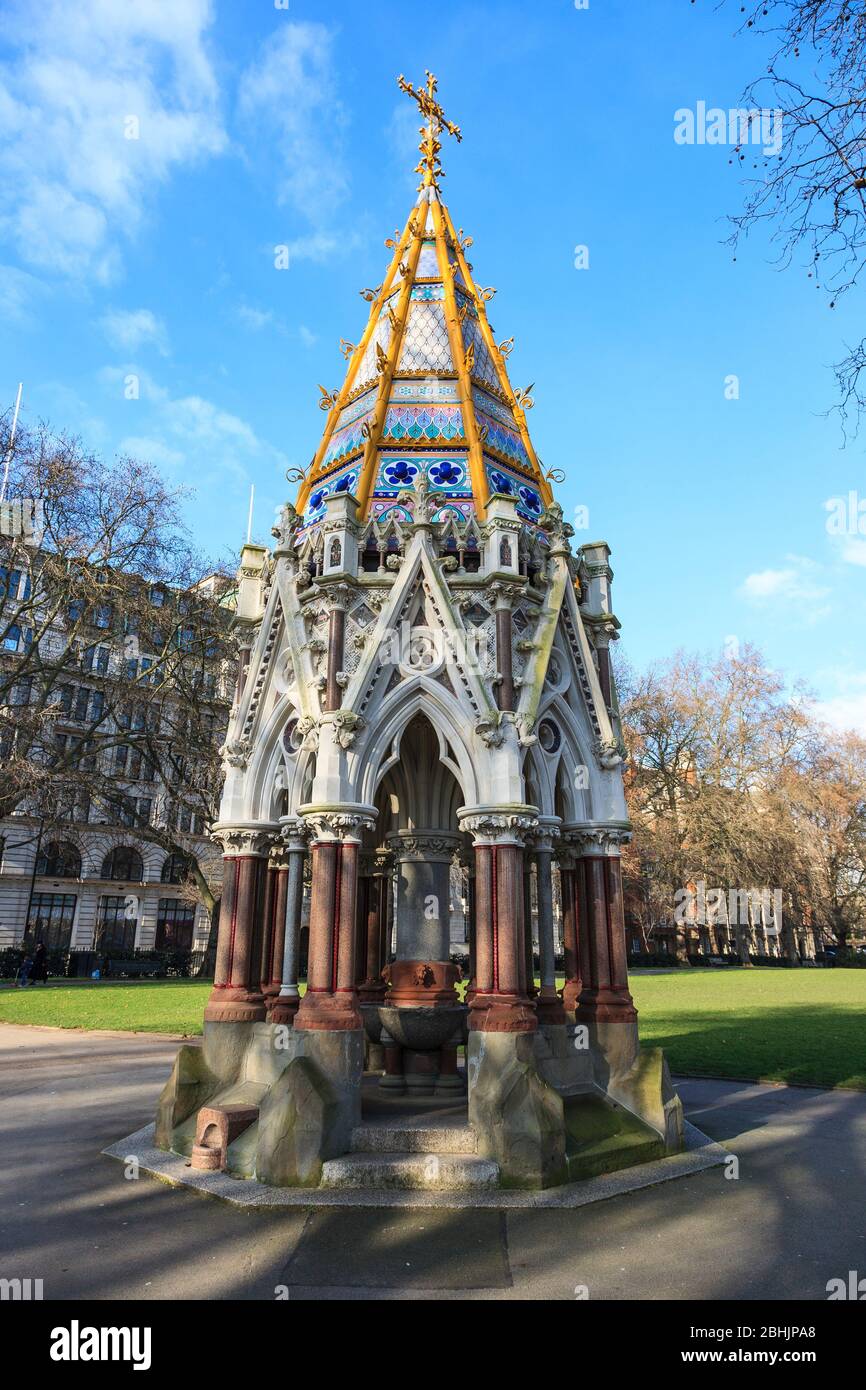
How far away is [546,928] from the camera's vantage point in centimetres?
1062

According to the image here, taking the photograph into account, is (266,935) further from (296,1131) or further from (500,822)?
(500,822)

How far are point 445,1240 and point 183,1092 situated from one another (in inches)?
161

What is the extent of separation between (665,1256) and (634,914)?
47.6 m

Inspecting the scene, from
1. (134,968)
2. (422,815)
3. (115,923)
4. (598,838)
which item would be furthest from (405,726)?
(115,923)

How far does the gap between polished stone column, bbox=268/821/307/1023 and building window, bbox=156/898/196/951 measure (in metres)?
49.7

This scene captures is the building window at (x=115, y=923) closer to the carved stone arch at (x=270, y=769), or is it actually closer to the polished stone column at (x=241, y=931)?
the polished stone column at (x=241, y=931)

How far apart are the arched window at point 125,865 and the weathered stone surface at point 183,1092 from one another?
49125 millimetres

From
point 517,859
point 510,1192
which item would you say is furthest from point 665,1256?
point 517,859

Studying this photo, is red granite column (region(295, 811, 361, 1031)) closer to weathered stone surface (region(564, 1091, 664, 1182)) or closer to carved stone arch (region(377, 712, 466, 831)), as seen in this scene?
carved stone arch (region(377, 712, 466, 831))

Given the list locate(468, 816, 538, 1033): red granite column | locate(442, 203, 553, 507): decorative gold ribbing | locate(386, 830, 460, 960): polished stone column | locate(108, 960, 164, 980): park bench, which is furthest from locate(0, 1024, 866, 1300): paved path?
locate(108, 960, 164, 980): park bench

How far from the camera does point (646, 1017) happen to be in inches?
886

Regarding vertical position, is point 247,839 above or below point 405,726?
below

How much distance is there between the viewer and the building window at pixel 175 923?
5738 cm

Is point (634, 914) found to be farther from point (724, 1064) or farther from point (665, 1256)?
point (665, 1256)
